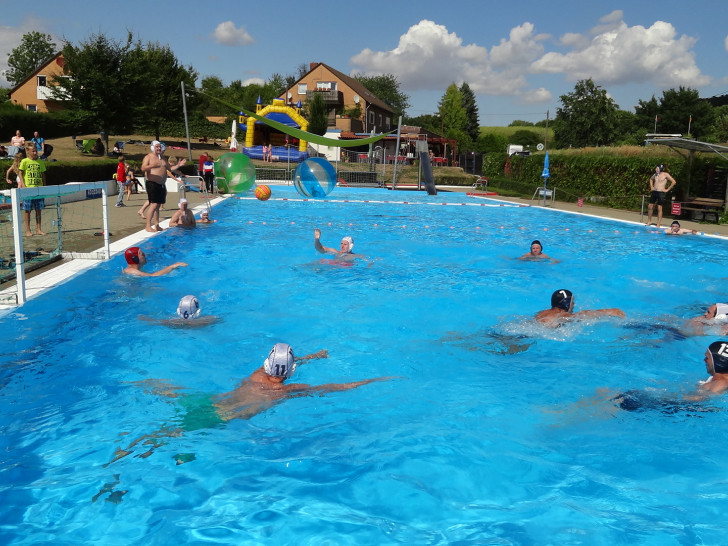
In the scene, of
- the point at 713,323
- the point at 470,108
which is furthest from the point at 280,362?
the point at 470,108

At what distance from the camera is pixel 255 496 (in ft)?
13.1

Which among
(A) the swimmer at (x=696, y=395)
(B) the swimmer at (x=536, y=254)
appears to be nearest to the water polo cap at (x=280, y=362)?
(A) the swimmer at (x=696, y=395)

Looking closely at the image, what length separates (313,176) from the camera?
66.2ft

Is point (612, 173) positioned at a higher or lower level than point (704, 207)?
higher

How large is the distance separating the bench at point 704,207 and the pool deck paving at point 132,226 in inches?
18.7

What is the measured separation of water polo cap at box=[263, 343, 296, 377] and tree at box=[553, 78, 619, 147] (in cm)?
6027

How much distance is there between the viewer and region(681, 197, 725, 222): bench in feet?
61.7

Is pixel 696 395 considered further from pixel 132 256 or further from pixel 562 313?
pixel 132 256

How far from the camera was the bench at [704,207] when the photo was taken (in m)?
18.8

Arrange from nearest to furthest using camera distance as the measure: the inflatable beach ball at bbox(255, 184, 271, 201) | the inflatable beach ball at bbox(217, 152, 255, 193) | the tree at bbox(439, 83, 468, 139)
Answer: the inflatable beach ball at bbox(217, 152, 255, 193), the inflatable beach ball at bbox(255, 184, 271, 201), the tree at bbox(439, 83, 468, 139)

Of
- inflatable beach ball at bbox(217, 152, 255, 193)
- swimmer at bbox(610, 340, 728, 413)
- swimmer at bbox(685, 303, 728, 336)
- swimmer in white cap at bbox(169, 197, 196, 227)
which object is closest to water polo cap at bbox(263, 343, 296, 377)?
swimmer at bbox(610, 340, 728, 413)

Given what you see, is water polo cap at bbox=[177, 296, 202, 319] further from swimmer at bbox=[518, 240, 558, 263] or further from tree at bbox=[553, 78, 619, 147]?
tree at bbox=[553, 78, 619, 147]

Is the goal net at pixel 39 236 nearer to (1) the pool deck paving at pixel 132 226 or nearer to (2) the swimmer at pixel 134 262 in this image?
(1) the pool deck paving at pixel 132 226

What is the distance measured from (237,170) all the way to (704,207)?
16280mm
